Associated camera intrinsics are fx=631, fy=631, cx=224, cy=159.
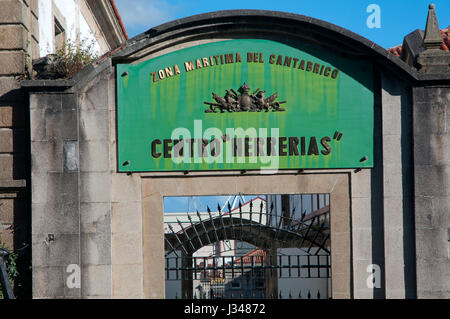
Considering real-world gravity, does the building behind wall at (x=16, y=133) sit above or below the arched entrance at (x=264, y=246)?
above

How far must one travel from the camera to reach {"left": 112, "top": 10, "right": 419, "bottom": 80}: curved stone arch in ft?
43.3

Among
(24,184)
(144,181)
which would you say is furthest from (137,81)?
(24,184)

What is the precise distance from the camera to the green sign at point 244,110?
13328 mm

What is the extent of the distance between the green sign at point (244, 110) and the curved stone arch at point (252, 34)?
0.22 meters

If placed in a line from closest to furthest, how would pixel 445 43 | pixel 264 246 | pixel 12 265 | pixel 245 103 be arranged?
pixel 12 265, pixel 245 103, pixel 445 43, pixel 264 246

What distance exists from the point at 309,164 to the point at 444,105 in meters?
3.03

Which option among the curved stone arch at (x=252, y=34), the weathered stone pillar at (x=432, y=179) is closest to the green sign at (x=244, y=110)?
the curved stone arch at (x=252, y=34)

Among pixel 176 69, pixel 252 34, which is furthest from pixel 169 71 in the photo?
pixel 252 34

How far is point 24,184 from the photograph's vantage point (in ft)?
43.6

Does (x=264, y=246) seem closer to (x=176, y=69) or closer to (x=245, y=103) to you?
(x=245, y=103)

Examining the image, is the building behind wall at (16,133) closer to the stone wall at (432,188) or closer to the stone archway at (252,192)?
the stone archway at (252,192)

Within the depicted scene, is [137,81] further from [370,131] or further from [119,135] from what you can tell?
[370,131]

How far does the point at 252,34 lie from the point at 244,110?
168cm

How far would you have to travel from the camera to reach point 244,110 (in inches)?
529
